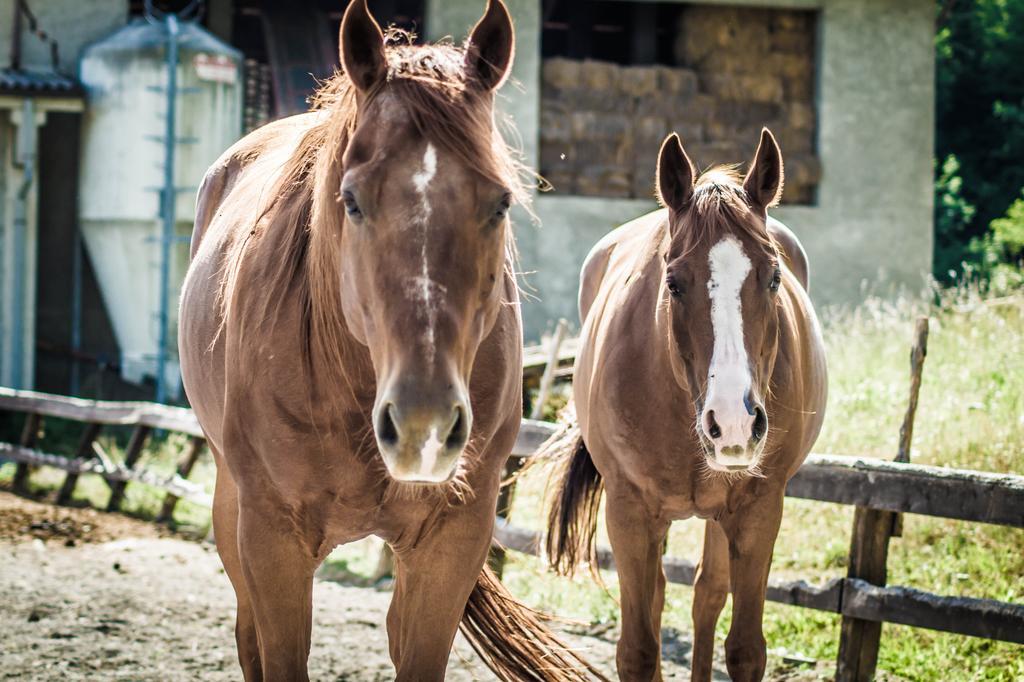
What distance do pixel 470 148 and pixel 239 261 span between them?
3.70 ft

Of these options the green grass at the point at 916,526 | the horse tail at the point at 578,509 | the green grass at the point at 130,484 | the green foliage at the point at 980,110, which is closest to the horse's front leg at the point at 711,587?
the green grass at the point at 916,526

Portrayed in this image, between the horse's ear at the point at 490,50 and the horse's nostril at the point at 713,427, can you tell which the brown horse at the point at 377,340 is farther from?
the horse's nostril at the point at 713,427

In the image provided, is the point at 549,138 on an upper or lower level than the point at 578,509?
upper

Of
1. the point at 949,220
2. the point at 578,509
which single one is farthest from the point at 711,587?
the point at 949,220

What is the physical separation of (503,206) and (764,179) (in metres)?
1.80

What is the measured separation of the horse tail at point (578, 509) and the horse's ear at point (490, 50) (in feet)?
9.42

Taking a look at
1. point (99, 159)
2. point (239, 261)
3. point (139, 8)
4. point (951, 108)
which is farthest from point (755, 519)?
point (951, 108)

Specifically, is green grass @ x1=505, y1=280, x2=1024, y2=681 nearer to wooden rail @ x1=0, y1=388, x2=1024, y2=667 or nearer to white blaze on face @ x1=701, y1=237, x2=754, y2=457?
wooden rail @ x1=0, y1=388, x2=1024, y2=667

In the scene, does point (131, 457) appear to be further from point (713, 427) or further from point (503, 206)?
point (503, 206)

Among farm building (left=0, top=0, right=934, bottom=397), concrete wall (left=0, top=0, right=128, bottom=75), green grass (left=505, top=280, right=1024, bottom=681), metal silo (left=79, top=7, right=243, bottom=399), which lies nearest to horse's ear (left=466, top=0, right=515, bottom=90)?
green grass (left=505, top=280, right=1024, bottom=681)

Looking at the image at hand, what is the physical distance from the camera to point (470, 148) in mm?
2363

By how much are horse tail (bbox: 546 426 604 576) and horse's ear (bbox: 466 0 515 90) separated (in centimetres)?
287

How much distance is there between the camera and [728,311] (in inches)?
138

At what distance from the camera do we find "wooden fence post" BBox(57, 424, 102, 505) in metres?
10.0
